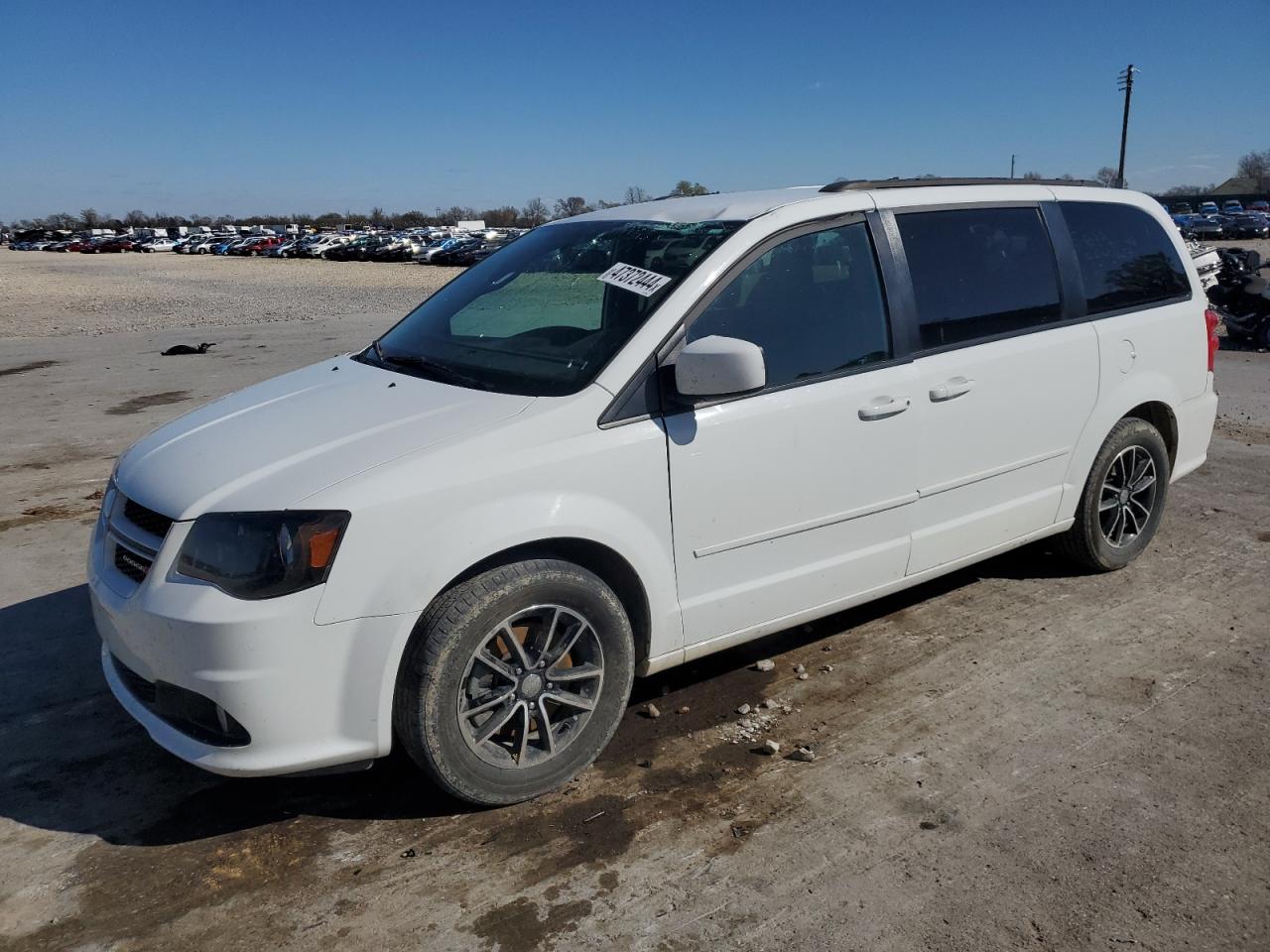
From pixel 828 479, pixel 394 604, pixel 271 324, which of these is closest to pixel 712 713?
pixel 828 479

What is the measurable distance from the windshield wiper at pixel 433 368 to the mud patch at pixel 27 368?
10.7 metres

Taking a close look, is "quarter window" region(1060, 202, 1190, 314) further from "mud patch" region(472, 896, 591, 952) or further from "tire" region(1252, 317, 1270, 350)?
"tire" region(1252, 317, 1270, 350)

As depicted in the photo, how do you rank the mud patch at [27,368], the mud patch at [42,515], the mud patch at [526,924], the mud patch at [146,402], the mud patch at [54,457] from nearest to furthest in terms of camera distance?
the mud patch at [526,924], the mud patch at [42,515], the mud patch at [54,457], the mud patch at [146,402], the mud patch at [27,368]

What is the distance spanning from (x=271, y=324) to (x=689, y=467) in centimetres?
1660

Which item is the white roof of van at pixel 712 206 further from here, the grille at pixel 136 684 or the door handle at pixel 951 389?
the grille at pixel 136 684

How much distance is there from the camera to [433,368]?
3.70 metres

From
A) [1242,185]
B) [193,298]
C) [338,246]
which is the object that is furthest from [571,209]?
[1242,185]

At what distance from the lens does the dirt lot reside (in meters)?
2.64

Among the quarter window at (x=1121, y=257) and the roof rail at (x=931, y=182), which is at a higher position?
the roof rail at (x=931, y=182)

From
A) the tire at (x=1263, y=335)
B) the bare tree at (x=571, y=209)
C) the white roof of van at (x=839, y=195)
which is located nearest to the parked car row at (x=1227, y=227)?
the bare tree at (x=571, y=209)

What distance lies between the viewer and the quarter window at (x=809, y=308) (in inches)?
139

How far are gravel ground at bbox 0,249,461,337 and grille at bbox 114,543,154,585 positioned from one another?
1692 cm

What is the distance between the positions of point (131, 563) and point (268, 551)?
0.63 meters

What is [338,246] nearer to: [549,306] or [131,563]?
[549,306]
